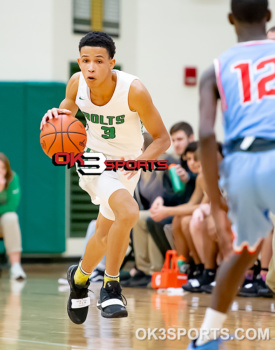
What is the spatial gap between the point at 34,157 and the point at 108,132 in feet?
17.2

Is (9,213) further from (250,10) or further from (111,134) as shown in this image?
(250,10)

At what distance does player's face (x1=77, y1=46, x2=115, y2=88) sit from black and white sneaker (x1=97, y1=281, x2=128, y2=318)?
4.06 feet

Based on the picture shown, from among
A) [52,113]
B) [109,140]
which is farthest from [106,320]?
[52,113]

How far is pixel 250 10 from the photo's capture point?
286 centimetres

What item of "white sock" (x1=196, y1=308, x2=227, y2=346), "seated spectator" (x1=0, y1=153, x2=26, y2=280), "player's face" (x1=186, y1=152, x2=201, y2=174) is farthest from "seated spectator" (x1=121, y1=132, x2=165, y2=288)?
"white sock" (x1=196, y1=308, x2=227, y2=346)

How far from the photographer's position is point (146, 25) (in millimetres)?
9992

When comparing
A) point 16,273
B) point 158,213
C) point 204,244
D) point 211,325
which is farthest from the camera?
point 16,273

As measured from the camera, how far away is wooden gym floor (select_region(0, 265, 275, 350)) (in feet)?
12.8

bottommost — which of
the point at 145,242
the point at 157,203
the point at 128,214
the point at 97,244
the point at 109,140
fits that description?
the point at 145,242

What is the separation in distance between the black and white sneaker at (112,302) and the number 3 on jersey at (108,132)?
91cm

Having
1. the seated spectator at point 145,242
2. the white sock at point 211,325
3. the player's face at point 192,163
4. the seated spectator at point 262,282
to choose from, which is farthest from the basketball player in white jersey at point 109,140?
the seated spectator at point 145,242

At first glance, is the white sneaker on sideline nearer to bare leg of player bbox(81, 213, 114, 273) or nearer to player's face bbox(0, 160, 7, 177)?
player's face bbox(0, 160, 7, 177)

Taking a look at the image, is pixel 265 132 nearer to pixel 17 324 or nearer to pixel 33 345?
pixel 33 345

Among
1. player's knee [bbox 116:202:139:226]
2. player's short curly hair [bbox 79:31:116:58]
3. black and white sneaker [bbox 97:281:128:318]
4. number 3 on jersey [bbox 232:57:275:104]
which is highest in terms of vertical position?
player's short curly hair [bbox 79:31:116:58]
